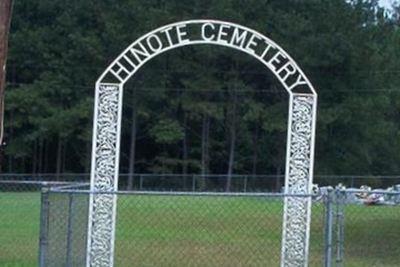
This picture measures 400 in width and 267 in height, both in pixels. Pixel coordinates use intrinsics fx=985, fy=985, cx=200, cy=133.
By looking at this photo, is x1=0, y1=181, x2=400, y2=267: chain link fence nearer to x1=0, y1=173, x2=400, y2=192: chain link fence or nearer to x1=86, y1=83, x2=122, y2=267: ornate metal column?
x1=86, y1=83, x2=122, y2=267: ornate metal column

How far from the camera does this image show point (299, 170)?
14117 mm

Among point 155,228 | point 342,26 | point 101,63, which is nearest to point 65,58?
point 101,63

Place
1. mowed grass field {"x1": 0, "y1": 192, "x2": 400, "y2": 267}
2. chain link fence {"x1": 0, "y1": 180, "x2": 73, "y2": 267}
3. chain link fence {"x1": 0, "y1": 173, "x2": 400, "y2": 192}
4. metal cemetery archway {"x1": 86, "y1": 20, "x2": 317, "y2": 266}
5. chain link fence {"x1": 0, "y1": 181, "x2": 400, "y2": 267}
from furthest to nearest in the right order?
chain link fence {"x1": 0, "y1": 173, "x2": 400, "y2": 192}, mowed grass field {"x1": 0, "y1": 192, "x2": 400, "y2": 267}, chain link fence {"x1": 0, "y1": 180, "x2": 73, "y2": 267}, metal cemetery archway {"x1": 86, "y1": 20, "x2": 317, "y2": 266}, chain link fence {"x1": 0, "y1": 181, "x2": 400, "y2": 267}

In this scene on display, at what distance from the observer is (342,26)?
189 ft

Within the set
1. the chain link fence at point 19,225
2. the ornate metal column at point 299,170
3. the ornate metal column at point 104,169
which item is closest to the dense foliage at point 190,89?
the chain link fence at point 19,225

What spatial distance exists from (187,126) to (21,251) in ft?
137

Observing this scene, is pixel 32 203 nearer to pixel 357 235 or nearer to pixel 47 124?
pixel 357 235

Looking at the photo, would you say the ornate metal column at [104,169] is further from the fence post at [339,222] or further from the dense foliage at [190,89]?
the dense foliage at [190,89]

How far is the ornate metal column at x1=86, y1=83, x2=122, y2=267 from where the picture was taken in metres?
13.2

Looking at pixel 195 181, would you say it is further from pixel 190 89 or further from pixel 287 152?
pixel 287 152

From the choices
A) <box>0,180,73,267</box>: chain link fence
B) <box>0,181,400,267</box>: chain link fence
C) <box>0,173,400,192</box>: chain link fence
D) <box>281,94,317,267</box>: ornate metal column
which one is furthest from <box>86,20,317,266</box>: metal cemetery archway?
<box>0,173,400,192</box>: chain link fence

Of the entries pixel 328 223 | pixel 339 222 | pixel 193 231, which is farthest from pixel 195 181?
pixel 328 223

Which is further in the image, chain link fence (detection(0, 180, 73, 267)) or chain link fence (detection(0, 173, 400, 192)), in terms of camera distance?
chain link fence (detection(0, 173, 400, 192))

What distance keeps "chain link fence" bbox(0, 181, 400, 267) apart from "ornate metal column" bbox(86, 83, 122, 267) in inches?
9.2
